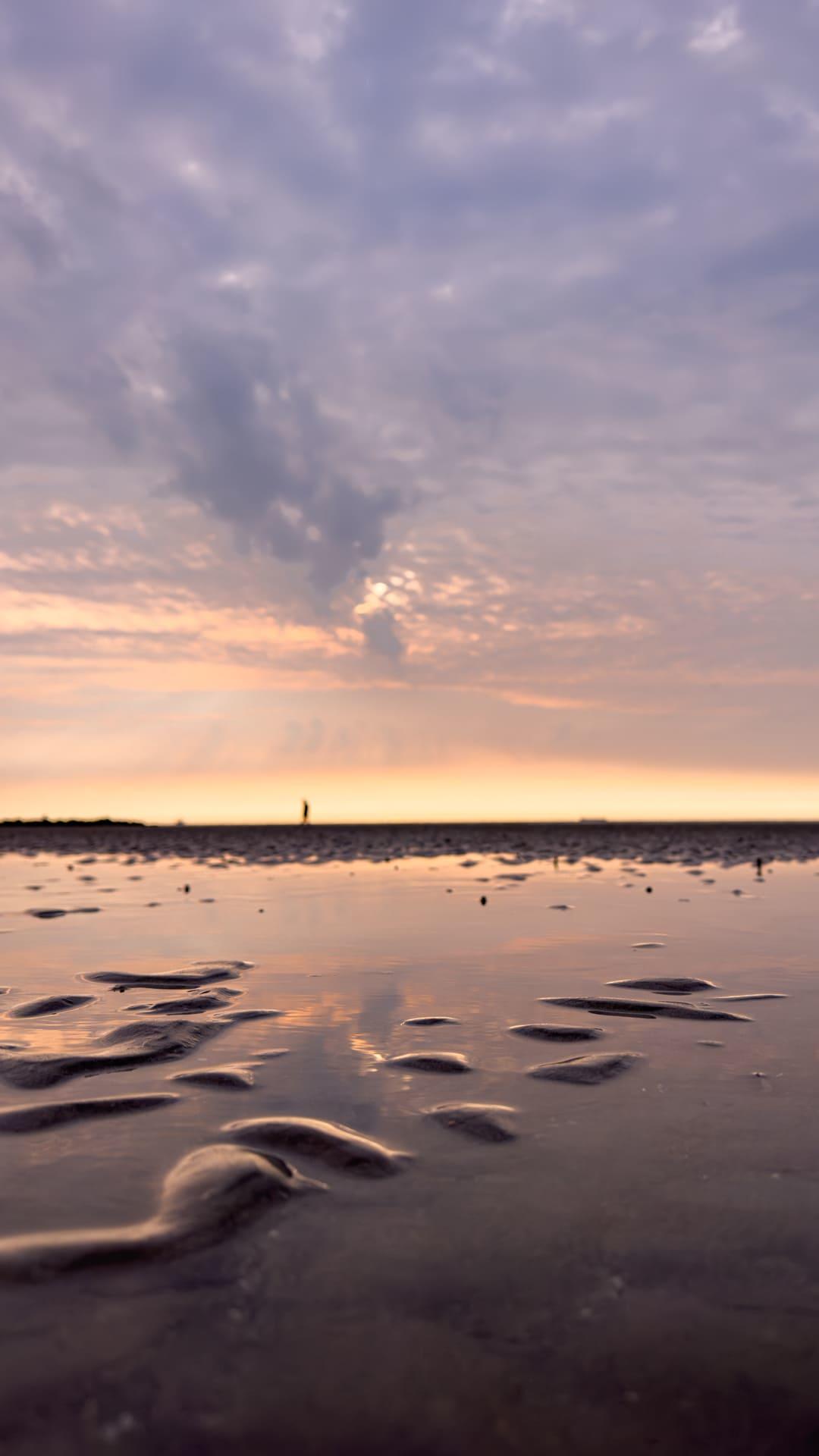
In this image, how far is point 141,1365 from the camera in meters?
2.62

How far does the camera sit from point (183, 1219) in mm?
3488

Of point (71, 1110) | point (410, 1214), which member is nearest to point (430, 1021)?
point (71, 1110)

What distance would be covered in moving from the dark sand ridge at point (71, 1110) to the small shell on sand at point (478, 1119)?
4.99 ft

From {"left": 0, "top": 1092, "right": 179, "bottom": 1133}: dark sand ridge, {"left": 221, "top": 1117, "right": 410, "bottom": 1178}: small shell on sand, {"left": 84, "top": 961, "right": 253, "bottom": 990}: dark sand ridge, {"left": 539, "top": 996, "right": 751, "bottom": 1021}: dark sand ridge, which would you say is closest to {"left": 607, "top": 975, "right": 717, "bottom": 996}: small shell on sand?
{"left": 539, "top": 996, "right": 751, "bottom": 1021}: dark sand ridge

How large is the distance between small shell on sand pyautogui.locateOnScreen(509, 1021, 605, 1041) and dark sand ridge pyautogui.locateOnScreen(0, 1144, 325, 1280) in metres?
2.91

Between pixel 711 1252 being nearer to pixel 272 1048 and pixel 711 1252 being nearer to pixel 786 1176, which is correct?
pixel 786 1176

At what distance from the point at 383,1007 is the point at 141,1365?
5.01 meters

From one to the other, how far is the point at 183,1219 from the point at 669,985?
5.92 m

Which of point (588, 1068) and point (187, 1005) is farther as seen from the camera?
point (187, 1005)

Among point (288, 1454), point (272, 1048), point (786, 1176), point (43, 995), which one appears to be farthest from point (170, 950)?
point (288, 1454)

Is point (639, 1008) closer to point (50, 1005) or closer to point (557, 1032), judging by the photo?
point (557, 1032)

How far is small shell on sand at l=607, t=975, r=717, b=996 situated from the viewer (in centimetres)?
827

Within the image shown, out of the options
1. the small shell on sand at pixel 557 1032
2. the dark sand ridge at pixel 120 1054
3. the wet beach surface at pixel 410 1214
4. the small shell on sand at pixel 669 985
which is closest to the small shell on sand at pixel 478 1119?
the wet beach surface at pixel 410 1214

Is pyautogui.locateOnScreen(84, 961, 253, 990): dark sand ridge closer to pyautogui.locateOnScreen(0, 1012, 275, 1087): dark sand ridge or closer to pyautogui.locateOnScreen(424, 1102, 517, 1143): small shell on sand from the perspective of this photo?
pyautogui.locateOnScreen(0, 1012, 275, 1087): dark sand ridge
